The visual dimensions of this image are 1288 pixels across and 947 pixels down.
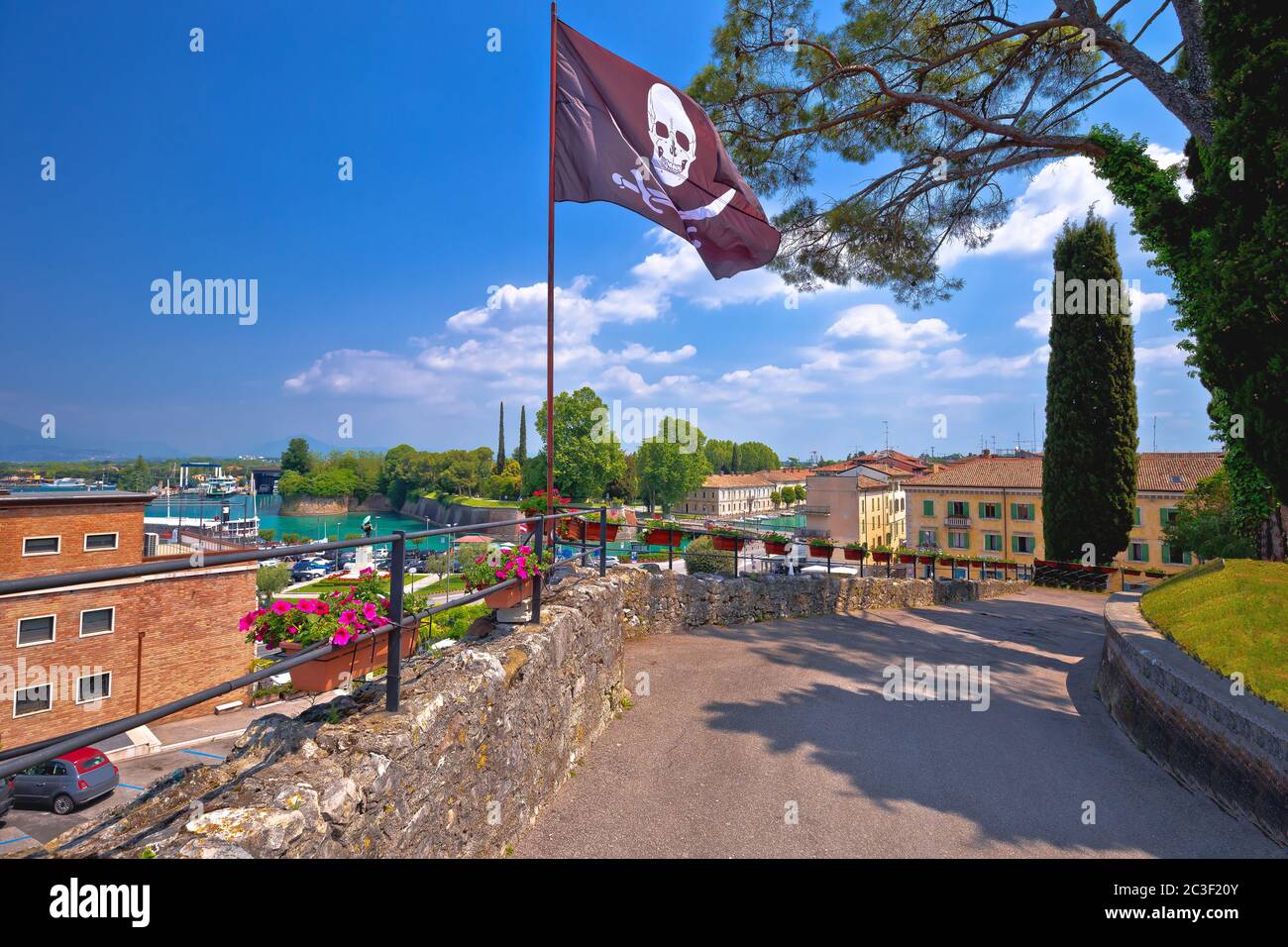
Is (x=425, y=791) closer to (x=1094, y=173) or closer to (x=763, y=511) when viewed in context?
(x=1094, y=173)

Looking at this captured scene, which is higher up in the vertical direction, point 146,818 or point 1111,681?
point 146,818

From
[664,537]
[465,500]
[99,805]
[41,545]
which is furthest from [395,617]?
[465,500]

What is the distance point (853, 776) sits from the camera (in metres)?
4.56

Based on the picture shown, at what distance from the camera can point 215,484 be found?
15.7m

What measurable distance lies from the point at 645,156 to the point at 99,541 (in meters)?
14.9

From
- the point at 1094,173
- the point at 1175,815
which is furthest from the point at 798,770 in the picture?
the point at 1094,173

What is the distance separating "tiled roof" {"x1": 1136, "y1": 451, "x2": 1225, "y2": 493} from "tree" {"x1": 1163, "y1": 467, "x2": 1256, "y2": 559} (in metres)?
8.58

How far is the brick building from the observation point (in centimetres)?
1236

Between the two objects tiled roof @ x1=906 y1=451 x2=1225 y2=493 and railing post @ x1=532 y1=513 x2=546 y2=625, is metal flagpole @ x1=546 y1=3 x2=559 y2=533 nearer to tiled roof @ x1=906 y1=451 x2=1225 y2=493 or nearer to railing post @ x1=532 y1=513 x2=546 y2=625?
railing post @ x1=532 y1=513 x2=546 y2=625

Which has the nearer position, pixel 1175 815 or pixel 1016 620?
pixel 1175 815

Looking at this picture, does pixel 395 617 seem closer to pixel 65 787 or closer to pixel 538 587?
pixel 538 587

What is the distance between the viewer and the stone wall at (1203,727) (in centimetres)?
380

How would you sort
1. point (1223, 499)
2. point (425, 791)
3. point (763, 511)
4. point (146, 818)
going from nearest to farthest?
point (146, 818) < point (425, 791) < point (1223, 499) < point (763, 511)
